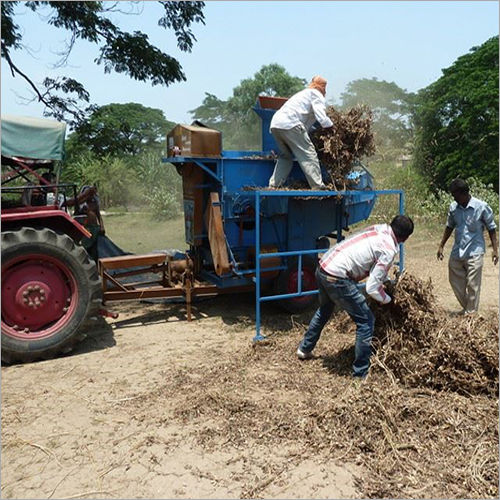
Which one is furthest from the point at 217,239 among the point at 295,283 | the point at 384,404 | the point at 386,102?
the point at 386,102

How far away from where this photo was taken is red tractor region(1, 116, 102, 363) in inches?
188

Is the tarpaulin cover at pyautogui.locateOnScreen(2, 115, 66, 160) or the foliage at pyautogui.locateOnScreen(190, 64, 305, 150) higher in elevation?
the foliage at pyautogui.locateOnScreen(190, 64, 305, 150)

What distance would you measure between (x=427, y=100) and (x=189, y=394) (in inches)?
760

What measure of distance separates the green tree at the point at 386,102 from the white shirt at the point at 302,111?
25.9m

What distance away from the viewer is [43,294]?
490cm

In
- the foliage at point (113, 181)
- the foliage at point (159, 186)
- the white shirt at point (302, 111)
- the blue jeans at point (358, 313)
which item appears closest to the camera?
Result: the blue jeans at point (358, 313)

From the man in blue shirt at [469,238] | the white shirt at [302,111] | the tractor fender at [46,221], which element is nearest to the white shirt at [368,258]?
the white shirt at [302,111]

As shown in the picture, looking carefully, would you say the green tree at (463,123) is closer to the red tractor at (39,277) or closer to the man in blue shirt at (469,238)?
the man in blue shirt at (469,238)

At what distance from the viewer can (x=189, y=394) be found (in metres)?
4.09

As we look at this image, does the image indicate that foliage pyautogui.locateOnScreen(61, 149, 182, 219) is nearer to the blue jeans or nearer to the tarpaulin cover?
the tarpaulin cover

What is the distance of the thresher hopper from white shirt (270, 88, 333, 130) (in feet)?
2.22

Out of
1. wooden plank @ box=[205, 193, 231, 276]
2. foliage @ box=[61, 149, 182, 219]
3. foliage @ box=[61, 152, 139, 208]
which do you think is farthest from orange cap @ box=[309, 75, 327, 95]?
foliage @ box=[61, 152, 139, 208]

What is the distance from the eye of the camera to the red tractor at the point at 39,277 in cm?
477

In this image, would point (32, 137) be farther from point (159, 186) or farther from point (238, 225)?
point (159, 186)
